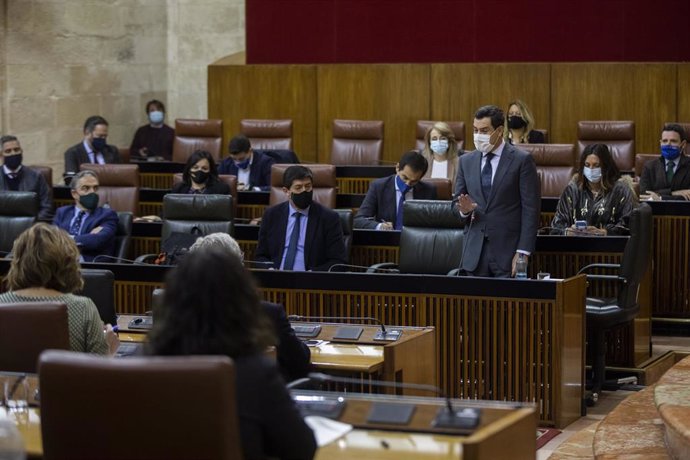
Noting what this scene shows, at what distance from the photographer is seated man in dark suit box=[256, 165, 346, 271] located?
24.9ft

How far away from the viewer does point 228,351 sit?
9.85 feet

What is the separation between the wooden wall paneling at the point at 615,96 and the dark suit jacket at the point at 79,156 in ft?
13.2

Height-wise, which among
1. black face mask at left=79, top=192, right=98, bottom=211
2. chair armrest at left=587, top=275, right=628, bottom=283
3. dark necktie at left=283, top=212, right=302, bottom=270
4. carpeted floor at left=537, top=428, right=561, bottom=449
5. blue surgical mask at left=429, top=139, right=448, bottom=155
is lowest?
carpeted floor at left=537, top=428, right=561, bottom=449

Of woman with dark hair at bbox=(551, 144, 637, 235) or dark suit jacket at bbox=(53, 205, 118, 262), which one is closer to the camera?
woman with dark hair at bbox=(551, 144, 637, 235)

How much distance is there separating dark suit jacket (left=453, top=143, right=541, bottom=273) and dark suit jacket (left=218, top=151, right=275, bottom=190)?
401cm

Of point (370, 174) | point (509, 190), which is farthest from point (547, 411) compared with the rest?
point (370, 174)

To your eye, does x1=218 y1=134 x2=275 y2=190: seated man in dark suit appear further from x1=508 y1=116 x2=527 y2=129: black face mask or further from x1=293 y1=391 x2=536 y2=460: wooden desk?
x1=293 y1=391 x2=536 y2=460: wooden desk

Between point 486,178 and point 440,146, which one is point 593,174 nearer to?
point 486,178

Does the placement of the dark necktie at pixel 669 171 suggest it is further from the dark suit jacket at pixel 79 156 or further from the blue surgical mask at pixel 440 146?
the dark suit jacket at pixel 79 156

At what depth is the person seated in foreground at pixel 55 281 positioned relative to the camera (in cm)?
438

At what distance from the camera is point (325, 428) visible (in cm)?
331

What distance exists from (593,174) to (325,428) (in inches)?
187

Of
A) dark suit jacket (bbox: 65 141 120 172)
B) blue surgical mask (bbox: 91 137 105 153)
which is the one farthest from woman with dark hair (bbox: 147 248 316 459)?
blue surgical mask (bbox: 91 137 105 153)

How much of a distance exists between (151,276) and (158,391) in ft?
13.3
